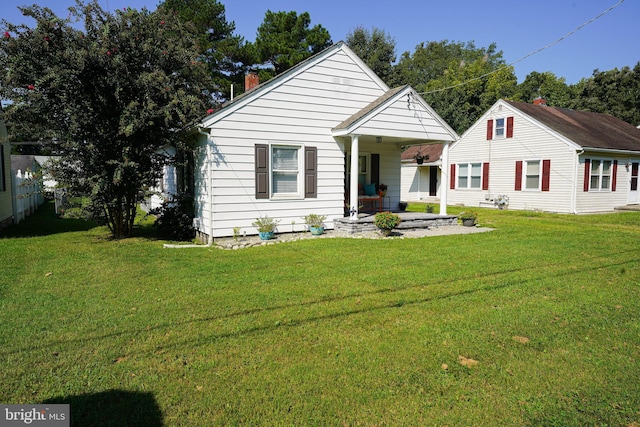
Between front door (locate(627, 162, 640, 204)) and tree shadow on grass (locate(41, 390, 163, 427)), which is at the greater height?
front door (locate(627, 162, 640, 204))

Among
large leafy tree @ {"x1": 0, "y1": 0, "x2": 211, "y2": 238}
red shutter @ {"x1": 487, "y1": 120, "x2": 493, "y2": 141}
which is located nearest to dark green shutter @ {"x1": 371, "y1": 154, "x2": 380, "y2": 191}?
large leafy tree @ {"x1": 0, "y1": 0, "x2": 211, "y2": 238}

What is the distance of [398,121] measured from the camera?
11344mm

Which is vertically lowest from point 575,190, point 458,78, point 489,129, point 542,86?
point 575,190

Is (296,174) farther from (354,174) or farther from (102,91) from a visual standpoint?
(102,91)

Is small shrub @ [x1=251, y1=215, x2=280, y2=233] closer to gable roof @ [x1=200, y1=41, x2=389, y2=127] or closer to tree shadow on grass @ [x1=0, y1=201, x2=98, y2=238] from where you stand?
gable roof @ [x1=200, y1=41, x2=389, y2=127]

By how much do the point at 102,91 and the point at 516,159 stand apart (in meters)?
18.5

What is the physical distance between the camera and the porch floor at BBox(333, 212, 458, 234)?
10945mm

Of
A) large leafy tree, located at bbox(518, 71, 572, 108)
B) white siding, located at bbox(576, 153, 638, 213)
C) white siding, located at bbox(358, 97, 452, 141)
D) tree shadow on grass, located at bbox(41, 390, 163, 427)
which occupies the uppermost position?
large leafy tree, located at bbox(518, 71, 572, 108)

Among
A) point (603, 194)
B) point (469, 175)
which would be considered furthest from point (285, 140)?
point (603, 194)

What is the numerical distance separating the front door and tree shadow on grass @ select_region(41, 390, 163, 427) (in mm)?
23975

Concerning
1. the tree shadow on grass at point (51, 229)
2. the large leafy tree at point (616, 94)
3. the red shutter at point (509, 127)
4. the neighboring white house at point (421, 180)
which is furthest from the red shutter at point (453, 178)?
the large leafy tree at point (616, 94)

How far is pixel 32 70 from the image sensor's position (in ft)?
28.4

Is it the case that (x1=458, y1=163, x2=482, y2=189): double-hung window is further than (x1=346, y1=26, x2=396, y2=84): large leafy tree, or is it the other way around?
(x1=346, y1=26, x2=396, y2=84): large leafy tree

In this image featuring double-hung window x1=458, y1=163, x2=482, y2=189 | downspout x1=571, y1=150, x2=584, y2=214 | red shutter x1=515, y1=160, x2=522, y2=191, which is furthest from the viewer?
double-hung window x1=458, y1=163, x2=482, y2=189
